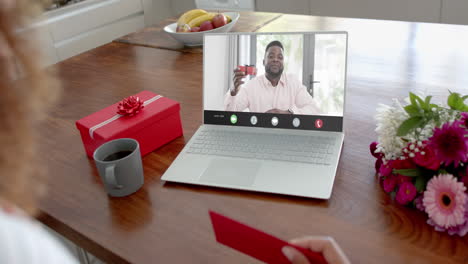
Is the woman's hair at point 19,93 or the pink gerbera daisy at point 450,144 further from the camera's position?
the pink gerbera daisy at point 450,144

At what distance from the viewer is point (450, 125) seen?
2.54 feet

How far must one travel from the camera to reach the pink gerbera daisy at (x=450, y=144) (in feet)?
2.47

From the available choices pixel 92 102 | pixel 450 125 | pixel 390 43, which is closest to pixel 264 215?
pixel 450 125

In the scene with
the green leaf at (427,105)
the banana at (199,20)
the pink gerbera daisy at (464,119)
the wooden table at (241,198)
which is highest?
the banana at (199,20)

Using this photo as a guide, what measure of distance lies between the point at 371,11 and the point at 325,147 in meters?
2.58

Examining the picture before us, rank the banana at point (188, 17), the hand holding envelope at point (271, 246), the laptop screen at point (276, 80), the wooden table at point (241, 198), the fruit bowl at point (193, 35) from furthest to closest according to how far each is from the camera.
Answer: the banana at point (188, 17), the fruit bowl at point (193, 35), the laptop screen at point (276, 80), the wooden table at point (241, 198), the hand holding envelope at point (271, 246)

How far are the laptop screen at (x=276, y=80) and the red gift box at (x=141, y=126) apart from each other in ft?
0.32

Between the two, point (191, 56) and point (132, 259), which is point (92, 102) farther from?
point (132, 259)

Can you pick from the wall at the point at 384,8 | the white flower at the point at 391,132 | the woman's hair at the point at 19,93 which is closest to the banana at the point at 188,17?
the white flower at the point at 391,132

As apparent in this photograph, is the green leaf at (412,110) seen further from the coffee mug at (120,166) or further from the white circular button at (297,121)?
the coffee mug at (120,166)

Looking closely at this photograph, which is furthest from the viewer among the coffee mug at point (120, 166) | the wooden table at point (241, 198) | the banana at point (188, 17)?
the banana at point (188, 17)

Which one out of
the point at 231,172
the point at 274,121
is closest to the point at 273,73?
the point at 274,121

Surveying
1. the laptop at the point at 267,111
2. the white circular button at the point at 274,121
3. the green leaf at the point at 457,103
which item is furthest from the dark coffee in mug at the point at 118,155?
the green leaf at the point at 457,103

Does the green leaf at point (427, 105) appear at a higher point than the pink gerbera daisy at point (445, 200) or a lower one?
higher
